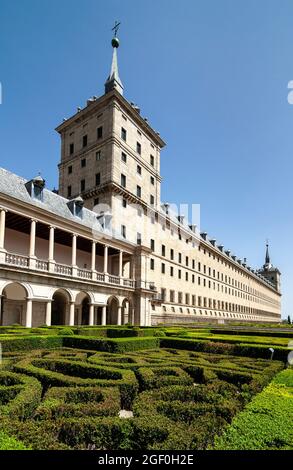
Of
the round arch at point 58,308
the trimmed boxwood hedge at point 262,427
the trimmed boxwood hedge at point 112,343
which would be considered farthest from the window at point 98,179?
the trimmed boxwood hedge at point 262,427

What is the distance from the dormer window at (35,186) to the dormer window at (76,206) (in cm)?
428

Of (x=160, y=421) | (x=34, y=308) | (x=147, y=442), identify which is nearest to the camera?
(x=147, y=442)

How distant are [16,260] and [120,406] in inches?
768

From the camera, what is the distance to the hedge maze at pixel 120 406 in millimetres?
4422

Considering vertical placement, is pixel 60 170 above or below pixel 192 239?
above

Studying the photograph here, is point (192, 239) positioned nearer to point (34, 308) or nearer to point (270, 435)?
point (34, 308)

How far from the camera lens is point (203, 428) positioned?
4.54 metres

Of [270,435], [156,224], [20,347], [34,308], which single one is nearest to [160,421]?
[270,435]

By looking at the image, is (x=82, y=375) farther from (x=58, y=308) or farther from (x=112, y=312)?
(x=112, y=312)

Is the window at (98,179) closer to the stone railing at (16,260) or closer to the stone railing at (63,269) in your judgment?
the stone railing at (63,269)

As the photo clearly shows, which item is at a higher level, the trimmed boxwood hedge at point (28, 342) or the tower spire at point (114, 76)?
the tower spire at point (114, 76)

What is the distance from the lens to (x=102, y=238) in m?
31.9

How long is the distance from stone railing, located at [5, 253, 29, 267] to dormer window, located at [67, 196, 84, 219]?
8.66m

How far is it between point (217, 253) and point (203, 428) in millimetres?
68705
